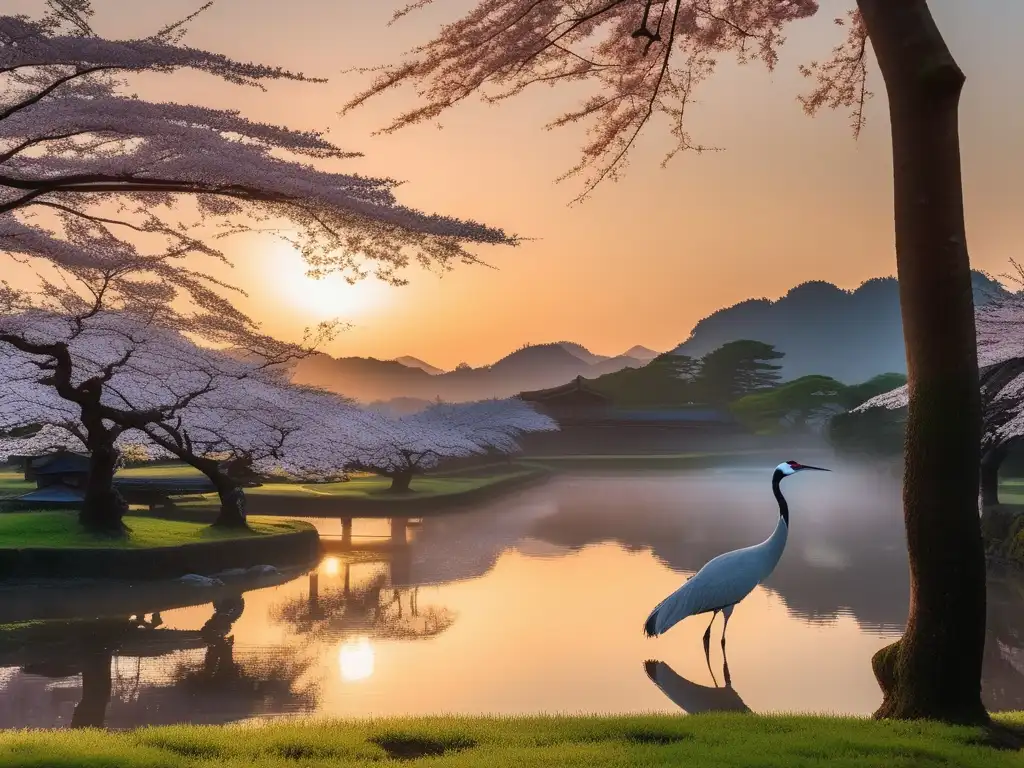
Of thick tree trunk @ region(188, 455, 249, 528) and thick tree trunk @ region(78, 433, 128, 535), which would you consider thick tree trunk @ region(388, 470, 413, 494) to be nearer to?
thick tree trunk @ region(188, 455, 249, 528)

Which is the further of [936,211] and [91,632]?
[91,632]

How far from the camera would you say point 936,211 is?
601cm

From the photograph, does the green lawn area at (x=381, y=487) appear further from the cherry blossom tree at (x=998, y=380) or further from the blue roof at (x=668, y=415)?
the blue roof at (x=668, y=415)

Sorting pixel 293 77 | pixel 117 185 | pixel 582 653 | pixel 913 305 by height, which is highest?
pixel 293 77

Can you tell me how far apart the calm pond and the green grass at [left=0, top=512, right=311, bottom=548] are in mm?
1354

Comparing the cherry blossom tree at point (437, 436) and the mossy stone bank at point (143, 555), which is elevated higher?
the cherry blossom tree at point (437, 436)

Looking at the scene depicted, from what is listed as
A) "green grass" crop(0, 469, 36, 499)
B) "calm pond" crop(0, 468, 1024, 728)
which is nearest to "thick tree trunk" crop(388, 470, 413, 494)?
"calm pond" crop(0, 468, 1024, 728)

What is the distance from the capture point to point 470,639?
11.9 m

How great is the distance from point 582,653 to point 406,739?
5.53 meters

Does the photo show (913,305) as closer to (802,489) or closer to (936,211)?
(936,211)

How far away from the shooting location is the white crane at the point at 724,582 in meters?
9.82

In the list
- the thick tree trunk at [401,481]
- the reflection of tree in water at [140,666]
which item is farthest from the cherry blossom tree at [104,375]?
the thick tree trunk at [401,481]

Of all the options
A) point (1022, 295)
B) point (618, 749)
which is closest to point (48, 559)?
point (618, 749)

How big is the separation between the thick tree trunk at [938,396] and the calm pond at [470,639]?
105 inches
